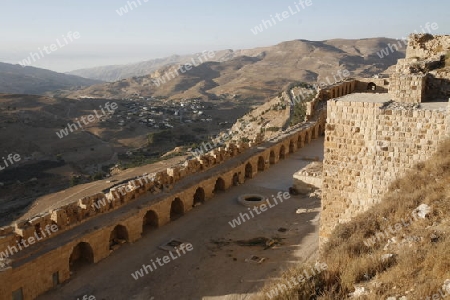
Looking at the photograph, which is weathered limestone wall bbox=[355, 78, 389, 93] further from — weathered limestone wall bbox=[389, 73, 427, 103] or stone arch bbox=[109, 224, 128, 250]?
stone arch bbox=[109, 224, 128, 250]

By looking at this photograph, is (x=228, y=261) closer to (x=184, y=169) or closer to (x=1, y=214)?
(x=184, y=169)

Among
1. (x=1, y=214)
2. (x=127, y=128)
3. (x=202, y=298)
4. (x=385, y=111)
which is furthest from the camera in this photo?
(x=127, y=128)

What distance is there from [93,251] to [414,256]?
8152 millimetres

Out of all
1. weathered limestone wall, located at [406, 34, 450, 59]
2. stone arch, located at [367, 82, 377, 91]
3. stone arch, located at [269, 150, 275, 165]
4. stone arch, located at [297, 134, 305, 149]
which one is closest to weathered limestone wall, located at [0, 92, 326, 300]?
stone arch, located at [269, 150, 275, 165]

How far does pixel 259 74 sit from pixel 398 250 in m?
122

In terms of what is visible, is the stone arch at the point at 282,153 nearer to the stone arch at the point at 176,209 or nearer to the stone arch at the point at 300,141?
the stone arch at the point at 300,141

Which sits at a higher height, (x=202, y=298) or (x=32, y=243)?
(x=32, y=243)

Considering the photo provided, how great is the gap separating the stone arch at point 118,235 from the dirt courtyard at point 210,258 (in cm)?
32

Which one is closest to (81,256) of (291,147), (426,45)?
(291,147)

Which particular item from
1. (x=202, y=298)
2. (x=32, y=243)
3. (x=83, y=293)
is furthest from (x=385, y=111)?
(x=32, y=243)

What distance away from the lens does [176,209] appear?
14.3 meters

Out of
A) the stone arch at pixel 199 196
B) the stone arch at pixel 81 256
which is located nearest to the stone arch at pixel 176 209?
the stone arch at pixel 199 196

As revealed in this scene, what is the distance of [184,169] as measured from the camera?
1491 cm

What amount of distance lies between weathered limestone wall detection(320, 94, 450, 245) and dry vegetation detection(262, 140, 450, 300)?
0.42 metres
